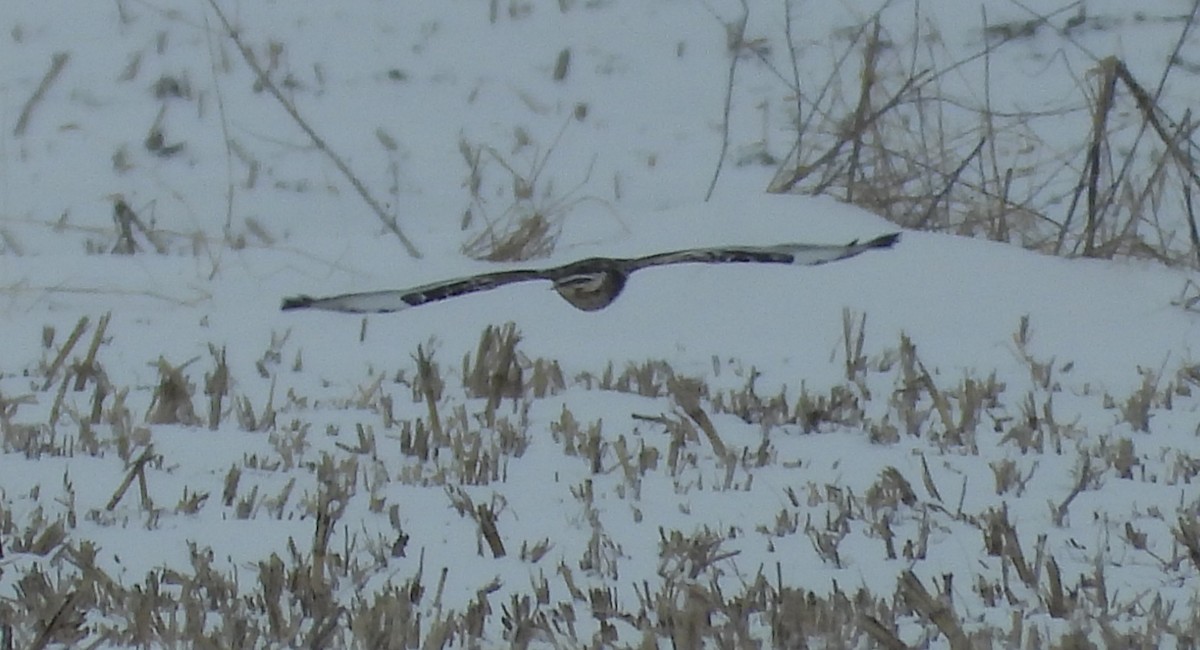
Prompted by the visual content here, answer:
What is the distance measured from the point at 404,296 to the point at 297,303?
369 mm

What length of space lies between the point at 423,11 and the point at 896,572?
31.6ft

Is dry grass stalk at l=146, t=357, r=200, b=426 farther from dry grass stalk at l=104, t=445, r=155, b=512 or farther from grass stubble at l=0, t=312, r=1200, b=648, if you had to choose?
dry grass stalk at l=104, t=445, r=155, b=512

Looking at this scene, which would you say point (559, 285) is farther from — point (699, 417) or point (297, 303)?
point (699, 417)

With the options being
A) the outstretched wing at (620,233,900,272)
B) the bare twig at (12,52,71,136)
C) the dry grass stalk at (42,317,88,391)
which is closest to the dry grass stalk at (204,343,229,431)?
the dry grass stalk at (42,317,88,391)

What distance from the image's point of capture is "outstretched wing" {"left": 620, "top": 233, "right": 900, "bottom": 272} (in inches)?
258

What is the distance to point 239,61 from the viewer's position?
1135 cm

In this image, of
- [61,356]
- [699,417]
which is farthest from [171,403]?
[699,417]

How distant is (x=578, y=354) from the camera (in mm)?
5680

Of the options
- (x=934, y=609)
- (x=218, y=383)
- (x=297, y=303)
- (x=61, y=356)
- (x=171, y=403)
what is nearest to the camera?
(x=934, y=609)

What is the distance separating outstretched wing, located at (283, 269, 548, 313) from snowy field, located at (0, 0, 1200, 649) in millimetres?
68

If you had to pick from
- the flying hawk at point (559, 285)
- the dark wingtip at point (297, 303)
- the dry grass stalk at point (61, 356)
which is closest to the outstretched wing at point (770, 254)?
the flying hawk at point (559, 285)

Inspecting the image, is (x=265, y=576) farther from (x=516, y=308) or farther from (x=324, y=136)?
(x=324, y=136)

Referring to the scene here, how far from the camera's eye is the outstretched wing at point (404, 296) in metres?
6.15

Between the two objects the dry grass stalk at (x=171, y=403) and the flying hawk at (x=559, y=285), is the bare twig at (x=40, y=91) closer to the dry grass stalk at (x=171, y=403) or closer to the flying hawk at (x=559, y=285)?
the flying hawk at (x=559, y=285)
